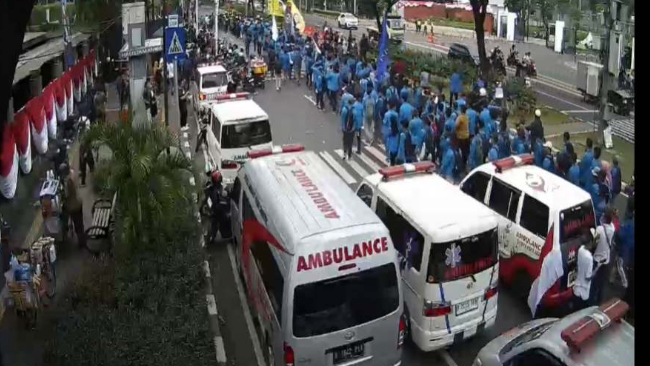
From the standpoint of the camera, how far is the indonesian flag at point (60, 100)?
1551cm

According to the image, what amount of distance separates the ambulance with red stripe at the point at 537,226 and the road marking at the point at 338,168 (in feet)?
19.6

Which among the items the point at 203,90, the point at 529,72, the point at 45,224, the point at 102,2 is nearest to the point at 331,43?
the point at 529,72

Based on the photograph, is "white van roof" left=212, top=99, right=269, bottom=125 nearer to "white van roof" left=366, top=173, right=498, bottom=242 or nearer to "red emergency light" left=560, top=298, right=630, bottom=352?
"white van roof" left=366, top=173, right=498, bottom=242

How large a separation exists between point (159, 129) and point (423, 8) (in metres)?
60.8

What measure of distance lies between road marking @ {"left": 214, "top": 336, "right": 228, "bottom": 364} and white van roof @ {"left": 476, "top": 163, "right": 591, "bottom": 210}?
442cm

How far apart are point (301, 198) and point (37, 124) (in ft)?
21.3

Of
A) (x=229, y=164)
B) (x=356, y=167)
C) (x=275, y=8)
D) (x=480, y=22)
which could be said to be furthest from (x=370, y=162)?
(x=275, y=8)

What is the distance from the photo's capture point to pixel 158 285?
27.2ft

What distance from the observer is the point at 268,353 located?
866cm

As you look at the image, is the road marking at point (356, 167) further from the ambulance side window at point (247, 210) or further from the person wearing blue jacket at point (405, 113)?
the ambulance side window at point (247, 210)

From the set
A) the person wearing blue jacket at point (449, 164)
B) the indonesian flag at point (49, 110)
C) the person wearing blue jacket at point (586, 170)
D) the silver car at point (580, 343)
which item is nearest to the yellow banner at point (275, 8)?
the indonesian flag at point (49, 110)

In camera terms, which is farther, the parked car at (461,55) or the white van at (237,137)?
the parked car at (461,55)

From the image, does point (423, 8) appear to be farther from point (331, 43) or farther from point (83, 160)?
point (83, 160)

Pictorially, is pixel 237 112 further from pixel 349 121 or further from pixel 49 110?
pixel 49 110
